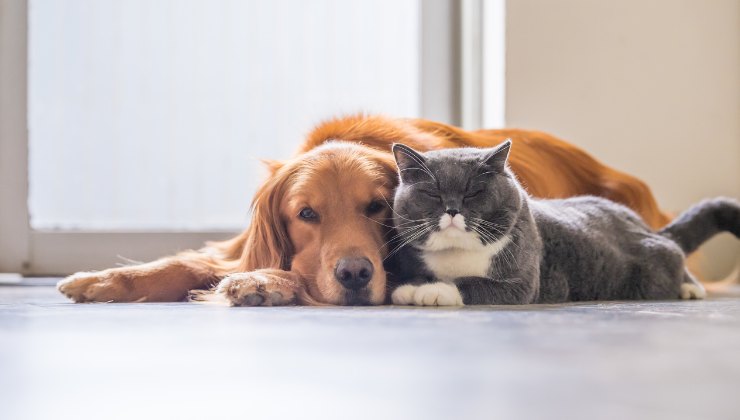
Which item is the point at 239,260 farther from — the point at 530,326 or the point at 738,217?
the point at 738,217

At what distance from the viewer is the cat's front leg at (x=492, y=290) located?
6.06 feet

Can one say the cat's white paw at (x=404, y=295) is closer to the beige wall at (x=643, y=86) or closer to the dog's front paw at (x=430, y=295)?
the dog's front paw at (x=430, y=295)

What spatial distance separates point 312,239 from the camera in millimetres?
2031

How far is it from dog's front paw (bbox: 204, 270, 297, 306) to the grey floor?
0.63ft

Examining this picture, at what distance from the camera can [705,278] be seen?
342cm

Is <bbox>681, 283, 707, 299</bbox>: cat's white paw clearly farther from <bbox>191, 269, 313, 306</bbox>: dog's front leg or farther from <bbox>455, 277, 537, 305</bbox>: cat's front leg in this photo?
<bbox>191, 269, 313, 306</bbox>: dog's front leg

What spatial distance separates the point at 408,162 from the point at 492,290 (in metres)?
0.33

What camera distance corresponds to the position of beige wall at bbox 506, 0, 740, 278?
3363 millimetres

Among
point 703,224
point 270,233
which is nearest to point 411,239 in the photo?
point 270,233

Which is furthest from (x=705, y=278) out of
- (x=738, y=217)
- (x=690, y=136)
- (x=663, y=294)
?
(x=663, y=294)

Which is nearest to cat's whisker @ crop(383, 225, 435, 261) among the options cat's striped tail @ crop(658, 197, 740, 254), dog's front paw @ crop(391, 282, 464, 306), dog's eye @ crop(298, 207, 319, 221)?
dog's front paw @ crop(391, 282, 464, 306)

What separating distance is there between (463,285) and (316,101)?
199cm

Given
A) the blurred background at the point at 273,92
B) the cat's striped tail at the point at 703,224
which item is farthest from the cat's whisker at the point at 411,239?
the blurred background at the point at 273,92

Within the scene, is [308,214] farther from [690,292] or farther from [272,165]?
[690,292]
